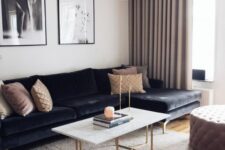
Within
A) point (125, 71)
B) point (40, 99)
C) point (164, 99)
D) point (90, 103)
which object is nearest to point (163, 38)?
point (125, 71)

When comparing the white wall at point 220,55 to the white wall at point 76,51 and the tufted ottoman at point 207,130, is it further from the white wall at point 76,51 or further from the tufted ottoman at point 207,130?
the white wall at point 76,51

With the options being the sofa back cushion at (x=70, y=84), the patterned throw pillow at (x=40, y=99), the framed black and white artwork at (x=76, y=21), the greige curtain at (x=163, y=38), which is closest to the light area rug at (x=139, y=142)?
the patterned throw pillow at (x=40, y=99)

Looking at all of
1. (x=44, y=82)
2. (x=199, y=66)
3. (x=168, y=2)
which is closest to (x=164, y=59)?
(x=199, y=66)

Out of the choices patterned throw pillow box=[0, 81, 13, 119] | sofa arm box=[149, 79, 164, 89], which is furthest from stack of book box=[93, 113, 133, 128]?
sofa arm box=[149, 79, 164, 89]

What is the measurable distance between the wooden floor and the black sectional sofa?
0.69 feet

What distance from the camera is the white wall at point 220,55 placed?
472cm

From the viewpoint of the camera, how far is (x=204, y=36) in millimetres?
4930

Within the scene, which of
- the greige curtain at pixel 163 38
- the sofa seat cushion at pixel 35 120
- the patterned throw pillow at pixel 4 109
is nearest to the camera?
the sofa seat cushion at pixel 35 120

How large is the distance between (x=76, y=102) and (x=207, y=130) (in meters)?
1.67

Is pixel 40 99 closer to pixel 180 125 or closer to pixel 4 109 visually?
pixel 4 109

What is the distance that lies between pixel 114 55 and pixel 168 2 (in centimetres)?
127

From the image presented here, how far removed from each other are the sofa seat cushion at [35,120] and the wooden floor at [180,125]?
58.9 inches

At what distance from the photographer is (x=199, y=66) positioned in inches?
198

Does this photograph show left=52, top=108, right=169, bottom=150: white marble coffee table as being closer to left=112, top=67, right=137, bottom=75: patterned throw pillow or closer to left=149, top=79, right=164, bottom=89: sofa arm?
left=112, top=67, right=137, bottom=75: patterned throw pillow
